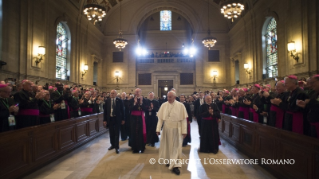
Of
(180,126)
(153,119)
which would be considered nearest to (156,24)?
(153,119)

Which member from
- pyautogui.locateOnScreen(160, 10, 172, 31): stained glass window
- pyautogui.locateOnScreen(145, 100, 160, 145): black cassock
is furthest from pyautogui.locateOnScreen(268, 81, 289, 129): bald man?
pyautogui.locateOnScreen(160, 10, 172, 31): stained glass window

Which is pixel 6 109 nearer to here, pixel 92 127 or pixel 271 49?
pixel 92 127

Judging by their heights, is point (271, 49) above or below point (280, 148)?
above

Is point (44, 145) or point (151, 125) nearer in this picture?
point (44, 145)

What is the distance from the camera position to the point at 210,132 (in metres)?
6.45

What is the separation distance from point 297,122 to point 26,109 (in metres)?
6.29

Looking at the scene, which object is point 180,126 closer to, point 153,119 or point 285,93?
point 285,93

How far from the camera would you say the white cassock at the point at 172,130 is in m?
4.73

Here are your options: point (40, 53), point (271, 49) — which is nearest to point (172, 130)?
point (40, 53)

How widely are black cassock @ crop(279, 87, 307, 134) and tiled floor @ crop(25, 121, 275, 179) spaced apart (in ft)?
3.81

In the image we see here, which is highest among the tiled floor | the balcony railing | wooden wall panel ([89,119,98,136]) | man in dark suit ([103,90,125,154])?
the balcony railing

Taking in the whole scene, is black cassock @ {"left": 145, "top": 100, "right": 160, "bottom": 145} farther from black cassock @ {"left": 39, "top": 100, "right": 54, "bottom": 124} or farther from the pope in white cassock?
black cassock @ {"left": 39, "top": 100, "right": 54, "bottom": 124}

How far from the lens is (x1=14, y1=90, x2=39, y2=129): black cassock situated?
5.04 metres

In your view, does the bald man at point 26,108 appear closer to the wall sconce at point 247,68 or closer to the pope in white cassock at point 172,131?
the pope in white cassock at point 172,131
